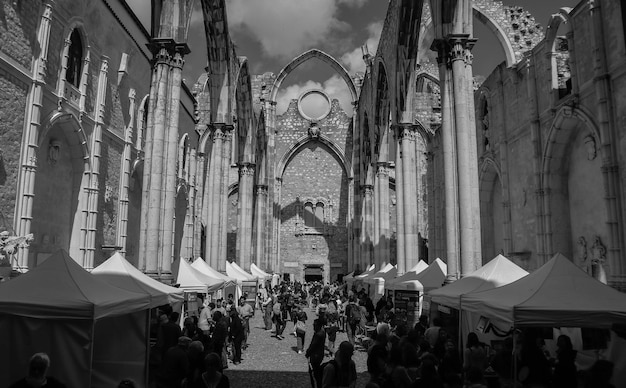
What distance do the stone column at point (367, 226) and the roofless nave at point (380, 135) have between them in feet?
10.8

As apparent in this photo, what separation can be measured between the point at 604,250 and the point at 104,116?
15.8 meters

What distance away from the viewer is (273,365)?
33.8 feet

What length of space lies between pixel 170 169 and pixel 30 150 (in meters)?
3.47

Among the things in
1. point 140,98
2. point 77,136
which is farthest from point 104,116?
point 140,98

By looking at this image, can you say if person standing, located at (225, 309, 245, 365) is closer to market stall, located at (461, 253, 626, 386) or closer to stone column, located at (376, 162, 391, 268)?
market stall, located at (461, 253, 626, 386)

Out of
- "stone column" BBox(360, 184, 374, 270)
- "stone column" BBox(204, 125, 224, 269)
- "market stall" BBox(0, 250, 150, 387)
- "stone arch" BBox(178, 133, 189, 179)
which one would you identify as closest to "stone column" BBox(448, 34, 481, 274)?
"market stall" BBox(0, 250, 150, 387)

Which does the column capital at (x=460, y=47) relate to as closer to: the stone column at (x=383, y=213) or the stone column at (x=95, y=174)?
the stone column at (x=95, y=174)

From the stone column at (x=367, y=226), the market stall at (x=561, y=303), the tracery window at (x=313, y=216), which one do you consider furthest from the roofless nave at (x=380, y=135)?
the tracery window at (x=313, y=216)

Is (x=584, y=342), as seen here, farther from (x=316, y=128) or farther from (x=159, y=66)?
(x=316, y=128)

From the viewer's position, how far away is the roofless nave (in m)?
11.1

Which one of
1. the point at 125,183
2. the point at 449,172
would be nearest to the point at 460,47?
the point at 449,172

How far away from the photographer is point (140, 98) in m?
19.8

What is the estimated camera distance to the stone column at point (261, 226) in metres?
30.4

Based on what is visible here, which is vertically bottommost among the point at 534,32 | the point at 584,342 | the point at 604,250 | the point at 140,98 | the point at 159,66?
the point at 584,342
